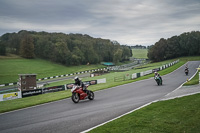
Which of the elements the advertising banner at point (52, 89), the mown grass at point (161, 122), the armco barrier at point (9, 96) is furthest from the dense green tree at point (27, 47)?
the mown grass at point (161, 122)

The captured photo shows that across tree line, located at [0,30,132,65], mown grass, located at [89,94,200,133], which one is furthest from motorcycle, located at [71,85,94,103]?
tree line, located at [0,30,132,65]

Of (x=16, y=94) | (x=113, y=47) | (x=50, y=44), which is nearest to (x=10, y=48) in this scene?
(x=50, y=44)

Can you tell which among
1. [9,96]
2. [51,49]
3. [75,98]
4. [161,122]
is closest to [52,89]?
[9,96]

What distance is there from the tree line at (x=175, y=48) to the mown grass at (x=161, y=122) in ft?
337

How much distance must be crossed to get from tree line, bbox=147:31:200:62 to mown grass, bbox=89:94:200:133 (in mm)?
102668

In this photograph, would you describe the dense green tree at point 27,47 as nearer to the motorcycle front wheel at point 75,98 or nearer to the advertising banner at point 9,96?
the advertising banner at point 9,96

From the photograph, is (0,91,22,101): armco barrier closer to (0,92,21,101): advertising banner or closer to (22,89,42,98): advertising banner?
(0,92,21,101): advertising banner

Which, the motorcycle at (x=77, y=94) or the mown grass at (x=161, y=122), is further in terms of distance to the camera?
the motorcycle at (x=77, y=94)

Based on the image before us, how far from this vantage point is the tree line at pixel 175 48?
107 meters

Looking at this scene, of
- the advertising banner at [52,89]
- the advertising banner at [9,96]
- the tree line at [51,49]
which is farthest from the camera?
the tree line at [51,49]

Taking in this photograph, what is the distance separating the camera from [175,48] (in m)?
110

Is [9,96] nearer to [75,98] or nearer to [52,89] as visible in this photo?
[52,89]

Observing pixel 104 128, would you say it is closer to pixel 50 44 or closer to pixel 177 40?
pixel 50 44

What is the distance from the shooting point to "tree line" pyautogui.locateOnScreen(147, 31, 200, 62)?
107 meters
